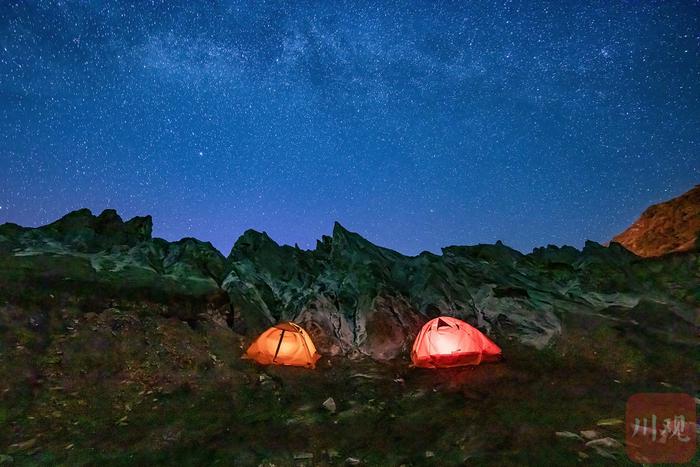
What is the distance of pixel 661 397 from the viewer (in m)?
10.7

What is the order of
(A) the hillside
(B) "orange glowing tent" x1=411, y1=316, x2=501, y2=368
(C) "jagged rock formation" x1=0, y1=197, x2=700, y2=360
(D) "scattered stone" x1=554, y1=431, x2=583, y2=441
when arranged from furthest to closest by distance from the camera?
(C) "jagged rock formation" x1=0, y1=197, x2=700, y2=360, (B) "orange glowing tent" x1=411, y1=316, x2=501, y2=368, (A) the hillside, (D) "scattered stone" x1=554, y1=431, x2=583, y2=441

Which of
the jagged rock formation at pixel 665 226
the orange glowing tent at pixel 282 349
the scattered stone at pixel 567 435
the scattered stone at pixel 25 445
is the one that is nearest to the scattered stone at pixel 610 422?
the scattered stone at pixel 567 435

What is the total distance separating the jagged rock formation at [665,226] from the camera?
104ft

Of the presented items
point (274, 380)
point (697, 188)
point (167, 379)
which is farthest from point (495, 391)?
point (697, 188)

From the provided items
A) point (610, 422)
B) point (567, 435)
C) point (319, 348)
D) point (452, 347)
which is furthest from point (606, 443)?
point (319, 348)

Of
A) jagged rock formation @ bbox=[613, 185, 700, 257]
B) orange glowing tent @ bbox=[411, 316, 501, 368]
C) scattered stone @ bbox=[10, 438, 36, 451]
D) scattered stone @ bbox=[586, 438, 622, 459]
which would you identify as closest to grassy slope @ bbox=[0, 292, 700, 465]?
scattered stone @ bbox=[10, 438, 36, 451]

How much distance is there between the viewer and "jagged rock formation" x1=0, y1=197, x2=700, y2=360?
16.8 metres

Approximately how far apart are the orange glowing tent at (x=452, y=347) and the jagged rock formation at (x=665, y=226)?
2474 centimetres

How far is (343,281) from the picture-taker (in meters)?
21.2

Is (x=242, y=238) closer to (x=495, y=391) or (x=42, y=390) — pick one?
(x=42, y=390)

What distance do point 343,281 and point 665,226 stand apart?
104ft

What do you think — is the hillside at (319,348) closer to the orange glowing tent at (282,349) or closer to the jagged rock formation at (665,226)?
the orange glowing tent at (282,349)

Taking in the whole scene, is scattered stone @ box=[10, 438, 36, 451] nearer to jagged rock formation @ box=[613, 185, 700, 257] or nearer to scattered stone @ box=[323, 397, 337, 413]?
scattered stone @ box=[323, 397, 337, 413]

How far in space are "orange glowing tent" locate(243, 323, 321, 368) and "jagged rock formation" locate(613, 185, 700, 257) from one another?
3011 cm
